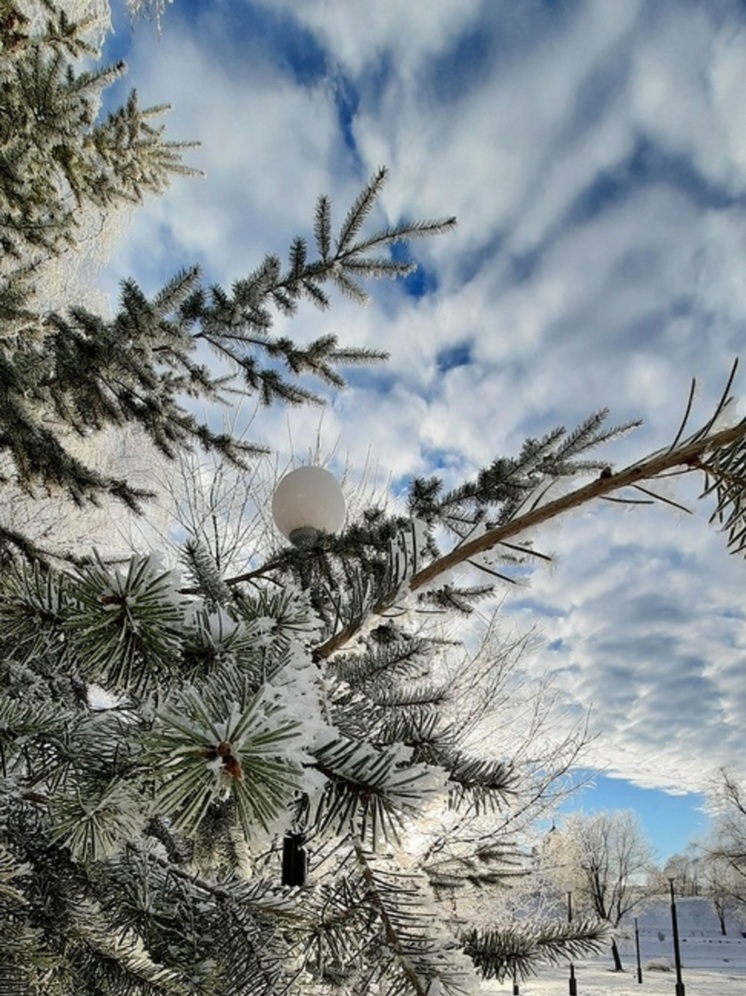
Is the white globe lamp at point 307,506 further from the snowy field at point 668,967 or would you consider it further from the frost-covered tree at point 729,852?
the frost-covered tree at point 729,852

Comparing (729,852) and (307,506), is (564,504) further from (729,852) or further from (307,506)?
(729,852)

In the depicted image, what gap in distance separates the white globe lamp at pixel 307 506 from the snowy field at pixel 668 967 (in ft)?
15.9

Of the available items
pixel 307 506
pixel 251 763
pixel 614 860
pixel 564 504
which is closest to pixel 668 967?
pixel 614 860

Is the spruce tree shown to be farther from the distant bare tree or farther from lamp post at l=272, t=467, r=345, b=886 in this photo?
the distant bare tree

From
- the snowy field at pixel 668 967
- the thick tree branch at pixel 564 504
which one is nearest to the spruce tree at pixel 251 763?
the thick tree branch at pixel 564 504

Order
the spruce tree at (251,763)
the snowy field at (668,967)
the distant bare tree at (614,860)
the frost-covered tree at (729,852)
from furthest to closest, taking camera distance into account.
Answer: the distant bare tree at (614,860) < the frost-covered tree at (729,852) < the snowy field at (668,967) < the spruce tree at (251,763)

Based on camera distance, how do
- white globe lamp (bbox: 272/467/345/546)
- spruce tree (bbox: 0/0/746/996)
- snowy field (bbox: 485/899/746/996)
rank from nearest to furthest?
spruce tree (bbox: 0/0/746/996) < white globe lamp (bbox: 272/467/345/546) < snowy field (bbox: 485/899/746/996)

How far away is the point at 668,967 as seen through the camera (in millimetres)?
29984

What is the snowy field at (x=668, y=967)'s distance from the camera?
68.6ft

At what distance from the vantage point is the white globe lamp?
1817 millimetres

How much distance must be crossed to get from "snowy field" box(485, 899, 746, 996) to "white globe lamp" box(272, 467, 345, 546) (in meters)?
4.85

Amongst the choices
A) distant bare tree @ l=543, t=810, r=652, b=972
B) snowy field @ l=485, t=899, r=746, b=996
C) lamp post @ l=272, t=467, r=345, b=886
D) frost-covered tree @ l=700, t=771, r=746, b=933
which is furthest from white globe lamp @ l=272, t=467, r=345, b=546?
distant bare tree @ l=543, t=810, r=652, b=972

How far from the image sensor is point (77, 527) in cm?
762

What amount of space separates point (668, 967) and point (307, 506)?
39751 mm
